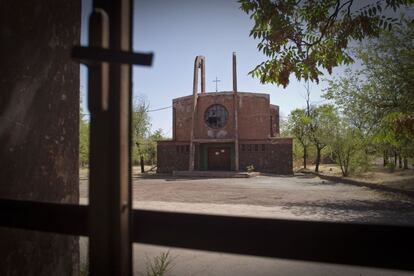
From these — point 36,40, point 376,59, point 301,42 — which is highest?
point 376,59

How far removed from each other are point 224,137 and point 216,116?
94.6 inches

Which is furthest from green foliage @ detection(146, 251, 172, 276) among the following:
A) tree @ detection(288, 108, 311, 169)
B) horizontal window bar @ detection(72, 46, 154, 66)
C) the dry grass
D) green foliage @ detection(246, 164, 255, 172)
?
tree @ detection(288, 108, 311, 169)

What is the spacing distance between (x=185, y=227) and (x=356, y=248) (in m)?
0.51

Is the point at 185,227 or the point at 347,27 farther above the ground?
the point at 347,27

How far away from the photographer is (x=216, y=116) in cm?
3016

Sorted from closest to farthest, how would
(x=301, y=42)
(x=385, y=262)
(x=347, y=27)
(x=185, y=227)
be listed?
1. (x=385, y=262)
2. (x=185, y=227)
3. (x=347, y=27)
4. (x=301, y=42)

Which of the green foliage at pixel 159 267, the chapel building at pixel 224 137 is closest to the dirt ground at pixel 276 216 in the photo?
the green foliage at pixel 159 267

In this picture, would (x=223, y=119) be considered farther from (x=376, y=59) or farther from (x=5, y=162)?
(x=5, y=162)

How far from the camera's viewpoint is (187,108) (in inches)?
1201

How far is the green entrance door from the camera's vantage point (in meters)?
30.2

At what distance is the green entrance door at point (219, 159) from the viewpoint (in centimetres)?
3023

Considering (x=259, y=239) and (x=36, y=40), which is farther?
(x=36, y=40)

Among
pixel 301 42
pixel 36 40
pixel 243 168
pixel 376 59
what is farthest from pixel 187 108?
pixel 36 40

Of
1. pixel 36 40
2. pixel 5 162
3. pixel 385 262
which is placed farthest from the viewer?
pixel 36 40
